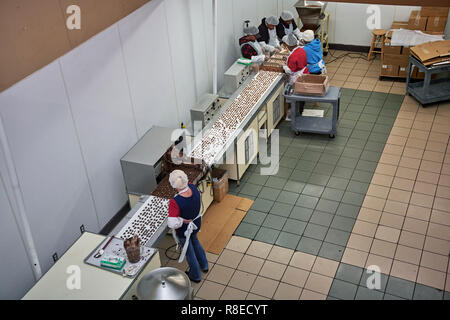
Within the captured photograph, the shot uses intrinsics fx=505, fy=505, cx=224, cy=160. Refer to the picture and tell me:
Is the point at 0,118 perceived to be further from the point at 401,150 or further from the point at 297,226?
the point at 401,150

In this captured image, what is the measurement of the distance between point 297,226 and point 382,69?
16.5ft

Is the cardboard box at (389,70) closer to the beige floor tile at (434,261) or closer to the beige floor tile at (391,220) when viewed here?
the beige floor tile at (391,220)

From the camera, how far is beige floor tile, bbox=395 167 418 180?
25.7 feet

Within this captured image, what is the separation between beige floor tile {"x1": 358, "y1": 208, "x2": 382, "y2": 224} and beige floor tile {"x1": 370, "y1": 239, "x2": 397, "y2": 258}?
421mm

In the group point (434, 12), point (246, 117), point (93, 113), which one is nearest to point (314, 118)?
point (246, 117)

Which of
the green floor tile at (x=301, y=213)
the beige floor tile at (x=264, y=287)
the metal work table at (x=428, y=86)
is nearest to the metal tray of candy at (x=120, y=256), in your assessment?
the beige floor tile at (x=264, y=287)

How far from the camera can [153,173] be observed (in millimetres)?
6496

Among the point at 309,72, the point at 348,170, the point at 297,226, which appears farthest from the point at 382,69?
the point at 297,226

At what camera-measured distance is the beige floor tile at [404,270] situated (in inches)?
242

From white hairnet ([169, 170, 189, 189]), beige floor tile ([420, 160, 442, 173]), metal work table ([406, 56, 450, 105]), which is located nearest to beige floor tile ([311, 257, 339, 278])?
white hairnet ([169, 170, 189, 189])

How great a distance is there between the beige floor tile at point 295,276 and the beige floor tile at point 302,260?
2.9 inches

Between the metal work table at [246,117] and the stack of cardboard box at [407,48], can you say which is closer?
the metal work table at [246,117]

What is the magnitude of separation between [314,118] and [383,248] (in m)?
3.33

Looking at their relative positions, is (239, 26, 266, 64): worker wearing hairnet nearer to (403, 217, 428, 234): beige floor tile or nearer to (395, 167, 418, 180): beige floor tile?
(395, 167, 418, 180): beige floor tile
